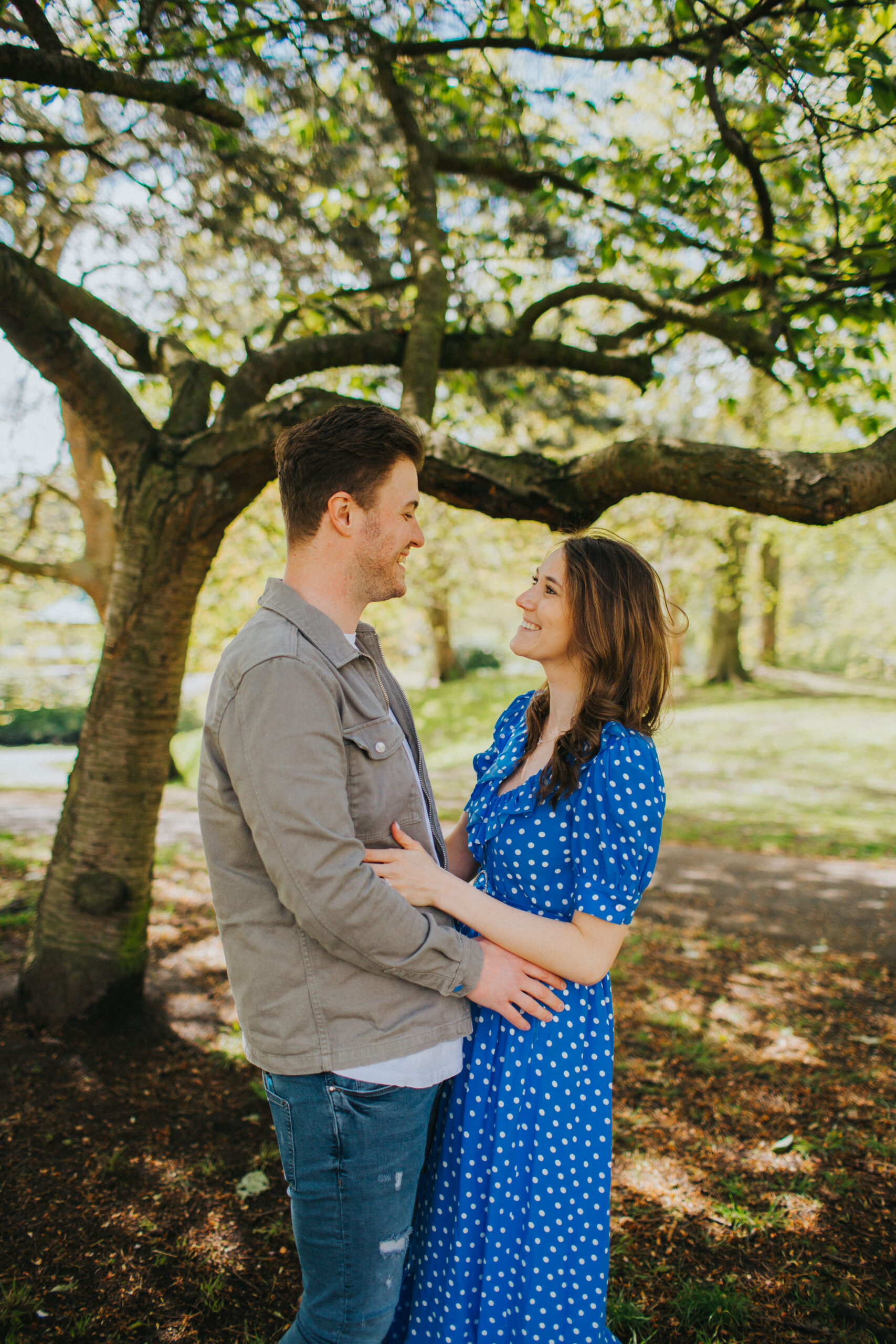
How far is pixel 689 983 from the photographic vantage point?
16.5 feet

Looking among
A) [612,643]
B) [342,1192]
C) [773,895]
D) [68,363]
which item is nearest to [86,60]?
[68,363]

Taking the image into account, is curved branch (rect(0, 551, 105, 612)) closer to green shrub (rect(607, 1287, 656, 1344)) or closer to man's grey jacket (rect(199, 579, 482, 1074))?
man's grey jacket (rect(199, 579, 482, 1074))

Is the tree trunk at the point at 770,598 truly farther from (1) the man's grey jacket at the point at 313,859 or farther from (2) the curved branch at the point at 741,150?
(1) the man's grey jacket at the point at 313,859

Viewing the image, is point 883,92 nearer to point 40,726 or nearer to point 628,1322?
point 628,1322

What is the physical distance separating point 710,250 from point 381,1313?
5.12m

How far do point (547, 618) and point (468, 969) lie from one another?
35.9 inches

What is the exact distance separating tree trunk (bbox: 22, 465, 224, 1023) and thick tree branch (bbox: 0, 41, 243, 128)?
56.6 inches

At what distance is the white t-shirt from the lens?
5.54 feet

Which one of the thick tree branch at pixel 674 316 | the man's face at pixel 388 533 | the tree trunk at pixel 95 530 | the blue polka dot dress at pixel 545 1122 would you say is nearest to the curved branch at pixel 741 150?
the thick tree branch at pixel 674 316

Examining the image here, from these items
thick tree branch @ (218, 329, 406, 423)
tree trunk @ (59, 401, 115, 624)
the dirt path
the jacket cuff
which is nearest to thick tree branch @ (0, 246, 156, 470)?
thick tree branch @ (218, 329, 406, 423)

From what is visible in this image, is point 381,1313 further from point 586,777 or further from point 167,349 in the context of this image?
point 167,349

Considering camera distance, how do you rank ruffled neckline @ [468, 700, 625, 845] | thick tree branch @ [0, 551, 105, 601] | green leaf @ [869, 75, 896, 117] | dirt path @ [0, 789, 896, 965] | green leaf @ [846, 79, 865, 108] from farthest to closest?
1. thick tree branch @ [0, 551, 105, 601]
2. dirt path @ [0, 789, 896, 965]
3. green leaf @ [846, 79, 865, 108]
4. green leaf @ [869, 75, 896, 117]
5. ruffled neckline @ [468, 700, 625, 845]

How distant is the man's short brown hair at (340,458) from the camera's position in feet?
6.09

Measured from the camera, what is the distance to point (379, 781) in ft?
5.87
